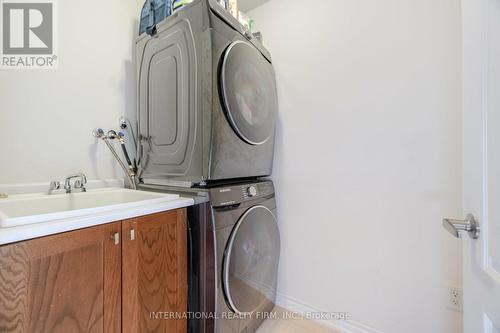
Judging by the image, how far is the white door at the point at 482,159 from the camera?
61 cm

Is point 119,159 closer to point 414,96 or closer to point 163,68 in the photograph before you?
point 163,68

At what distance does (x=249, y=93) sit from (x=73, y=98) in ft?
3.83

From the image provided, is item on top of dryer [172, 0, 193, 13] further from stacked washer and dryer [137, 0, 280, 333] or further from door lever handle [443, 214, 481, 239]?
door lever handle [443, 214, 481, 239]

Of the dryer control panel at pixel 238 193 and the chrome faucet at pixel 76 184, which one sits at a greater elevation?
the chrome faucet at pixel 76 184

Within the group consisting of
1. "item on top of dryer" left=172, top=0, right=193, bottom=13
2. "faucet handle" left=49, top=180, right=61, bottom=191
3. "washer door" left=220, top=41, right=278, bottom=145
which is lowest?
"faucet handle" left=49, top=180, right=61, bottom=191

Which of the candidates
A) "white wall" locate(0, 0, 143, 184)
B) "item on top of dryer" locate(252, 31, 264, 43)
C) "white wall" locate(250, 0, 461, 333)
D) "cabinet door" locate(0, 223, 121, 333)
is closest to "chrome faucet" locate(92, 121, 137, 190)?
"white wall" locate(0, 0, 143, 184)

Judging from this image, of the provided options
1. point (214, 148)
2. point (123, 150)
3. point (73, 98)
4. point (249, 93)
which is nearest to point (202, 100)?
point (214, 148)

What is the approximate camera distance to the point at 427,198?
1.25m

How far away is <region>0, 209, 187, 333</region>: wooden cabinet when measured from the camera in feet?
2.22

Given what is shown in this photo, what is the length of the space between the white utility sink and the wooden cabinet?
8 cm

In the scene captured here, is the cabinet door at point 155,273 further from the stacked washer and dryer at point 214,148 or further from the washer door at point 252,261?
the washer door at point 252,261

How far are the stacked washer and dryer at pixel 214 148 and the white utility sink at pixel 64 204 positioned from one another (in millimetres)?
162

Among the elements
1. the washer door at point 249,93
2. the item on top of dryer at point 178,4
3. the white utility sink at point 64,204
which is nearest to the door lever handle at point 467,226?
the washer door at point 249,93

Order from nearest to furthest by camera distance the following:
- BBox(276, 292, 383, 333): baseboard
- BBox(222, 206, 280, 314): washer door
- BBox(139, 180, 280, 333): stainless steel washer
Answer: BBox(139, 180, 280, 333): stainless steel washer
BBox(222, 206, 280, 314): washer door
BBox(276, 292, 383, 333): baseboard
